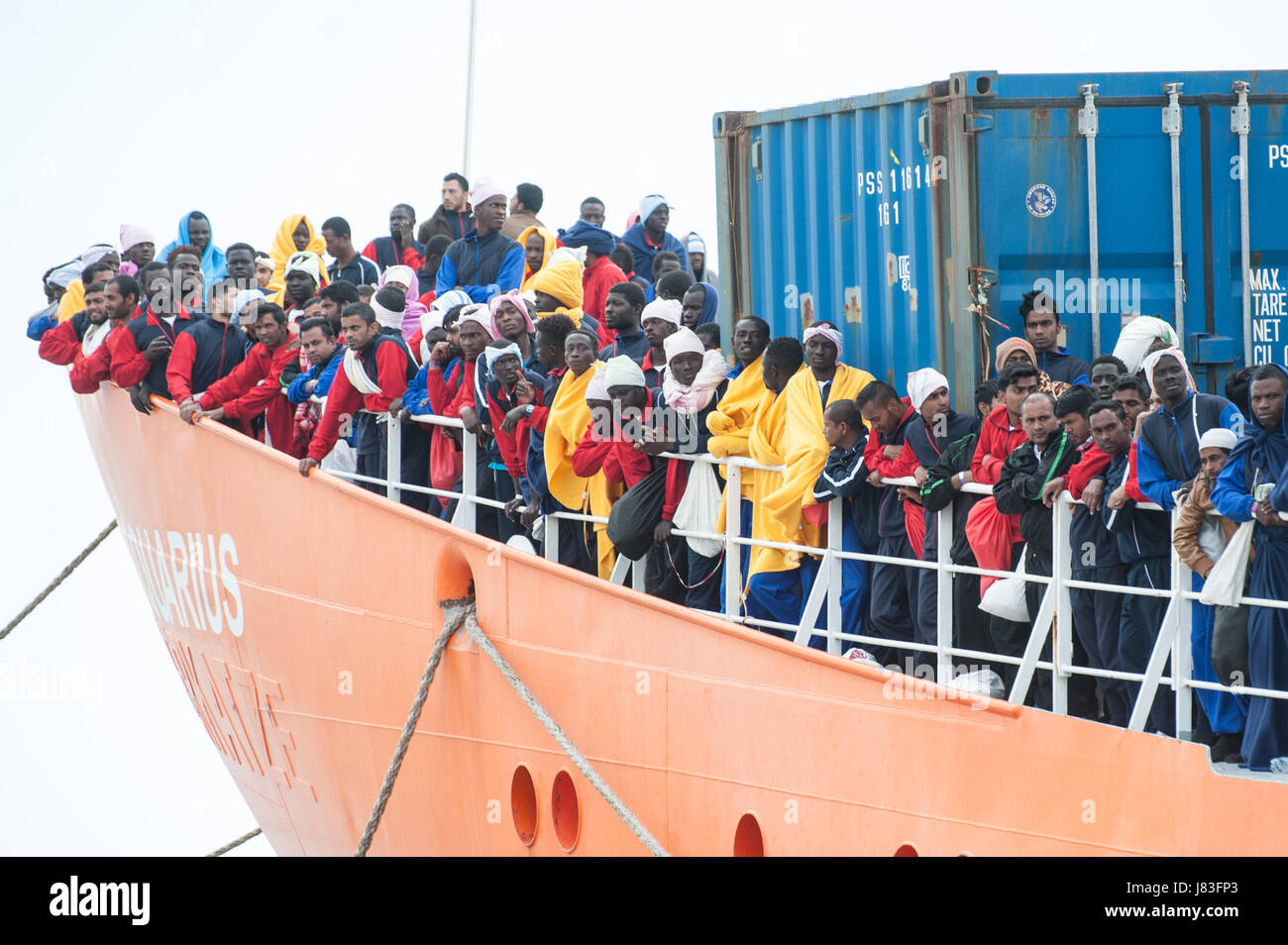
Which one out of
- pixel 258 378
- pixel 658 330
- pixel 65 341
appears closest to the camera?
pixel 658 330

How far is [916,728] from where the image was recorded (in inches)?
230

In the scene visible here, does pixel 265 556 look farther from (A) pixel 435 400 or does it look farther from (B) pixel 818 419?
(B) pixel 818 419

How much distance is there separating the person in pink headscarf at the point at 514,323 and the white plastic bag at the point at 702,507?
1641 mm

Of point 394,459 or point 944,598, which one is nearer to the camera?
point 944,598

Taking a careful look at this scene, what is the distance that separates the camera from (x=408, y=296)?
12.0m

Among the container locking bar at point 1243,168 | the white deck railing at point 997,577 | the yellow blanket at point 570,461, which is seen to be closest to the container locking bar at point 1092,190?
the container locking bar at point 1243,168

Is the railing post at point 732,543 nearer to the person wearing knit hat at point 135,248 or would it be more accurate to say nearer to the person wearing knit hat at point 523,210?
the person wearing knit hat at point 523,210

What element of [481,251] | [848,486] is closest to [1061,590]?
[848,486]

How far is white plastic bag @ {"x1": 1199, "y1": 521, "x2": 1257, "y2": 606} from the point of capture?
203 inches

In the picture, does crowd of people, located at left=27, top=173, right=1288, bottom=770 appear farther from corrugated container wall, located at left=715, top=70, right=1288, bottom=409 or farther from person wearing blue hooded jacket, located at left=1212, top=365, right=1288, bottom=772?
corrugated container wall, located at left=715, top=70, right=1288, bottom=409

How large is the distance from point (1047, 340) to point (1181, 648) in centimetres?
206

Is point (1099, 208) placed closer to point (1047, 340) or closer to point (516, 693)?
point (1047, 340)
